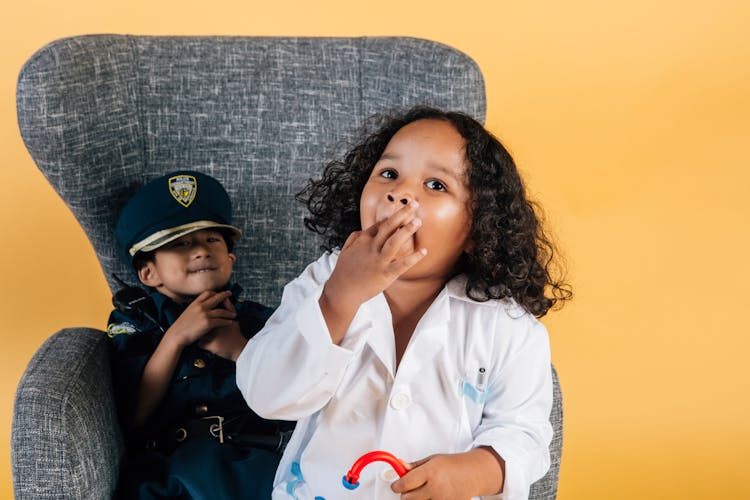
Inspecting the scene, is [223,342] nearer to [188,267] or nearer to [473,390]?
[188,267]

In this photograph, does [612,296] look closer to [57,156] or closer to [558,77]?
[558,77]

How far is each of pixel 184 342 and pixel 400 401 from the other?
37cm

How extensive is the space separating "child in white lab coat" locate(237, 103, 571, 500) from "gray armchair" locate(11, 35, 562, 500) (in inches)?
12.8

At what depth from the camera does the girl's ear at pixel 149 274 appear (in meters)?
1.62

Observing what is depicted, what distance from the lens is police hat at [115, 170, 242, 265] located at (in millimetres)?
1586

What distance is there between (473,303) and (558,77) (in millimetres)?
937

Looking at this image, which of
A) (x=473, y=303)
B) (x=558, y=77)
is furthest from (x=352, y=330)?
(x=558, y=77)

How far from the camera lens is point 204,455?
1470 mm

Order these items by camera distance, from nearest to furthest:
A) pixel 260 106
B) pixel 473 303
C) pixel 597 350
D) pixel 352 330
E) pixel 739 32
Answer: pixel 352 330 < pixel 473 303 < pixel 260 106 < pixel 739 32 < pixel 597 350

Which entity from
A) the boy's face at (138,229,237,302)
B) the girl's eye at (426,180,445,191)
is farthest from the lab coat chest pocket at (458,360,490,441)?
the boy's face at (138,229,237,302)

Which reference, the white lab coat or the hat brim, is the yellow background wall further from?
the white lab coat

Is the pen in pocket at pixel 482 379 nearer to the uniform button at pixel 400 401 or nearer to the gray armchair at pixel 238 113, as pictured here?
the uniform button at pixel 400 401

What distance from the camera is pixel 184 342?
1.54 m

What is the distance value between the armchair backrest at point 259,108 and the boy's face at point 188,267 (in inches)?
5.7
